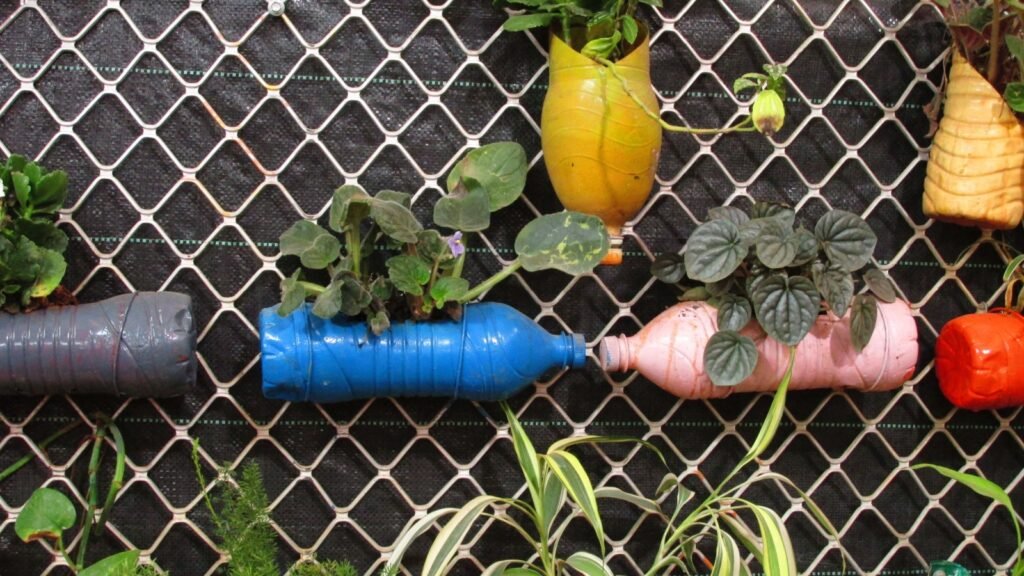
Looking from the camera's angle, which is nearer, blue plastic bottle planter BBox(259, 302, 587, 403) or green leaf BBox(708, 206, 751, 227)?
blue plastic bottle planter BBox(259, 302, 587, 403)

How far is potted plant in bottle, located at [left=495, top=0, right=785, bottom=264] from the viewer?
1.17m

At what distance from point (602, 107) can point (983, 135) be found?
549 mm

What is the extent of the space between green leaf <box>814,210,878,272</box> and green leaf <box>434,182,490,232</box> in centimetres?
46

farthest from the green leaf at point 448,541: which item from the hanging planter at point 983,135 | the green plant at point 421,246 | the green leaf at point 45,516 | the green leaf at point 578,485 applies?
the hanging planter at point 983,135

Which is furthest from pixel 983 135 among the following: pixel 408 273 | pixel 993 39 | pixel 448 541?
A: pixel 448 541

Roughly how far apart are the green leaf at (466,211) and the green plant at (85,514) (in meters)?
0.53

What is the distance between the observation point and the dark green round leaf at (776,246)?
3.91 ft

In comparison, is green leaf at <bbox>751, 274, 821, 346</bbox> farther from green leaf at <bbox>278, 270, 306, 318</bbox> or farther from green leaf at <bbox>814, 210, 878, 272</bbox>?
green leaf at <bbox>278, 270, 306, 318</bbox>

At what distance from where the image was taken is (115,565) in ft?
3.81

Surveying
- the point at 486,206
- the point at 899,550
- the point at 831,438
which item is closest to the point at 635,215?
the point at 486,206

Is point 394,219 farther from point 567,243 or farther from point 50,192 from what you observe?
point 50,192

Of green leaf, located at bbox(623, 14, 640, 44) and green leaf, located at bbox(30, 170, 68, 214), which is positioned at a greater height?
green leaf, located at bbox(623, 14, 640, 44)

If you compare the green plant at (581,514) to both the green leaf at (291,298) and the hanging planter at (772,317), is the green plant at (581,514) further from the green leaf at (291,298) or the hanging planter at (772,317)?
the green leaf at (291,298)

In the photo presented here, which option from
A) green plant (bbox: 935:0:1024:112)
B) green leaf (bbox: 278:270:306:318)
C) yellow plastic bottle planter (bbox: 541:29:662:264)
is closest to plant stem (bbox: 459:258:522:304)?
yellow plastic bottle planter (bbox: 541:29:662:264)
